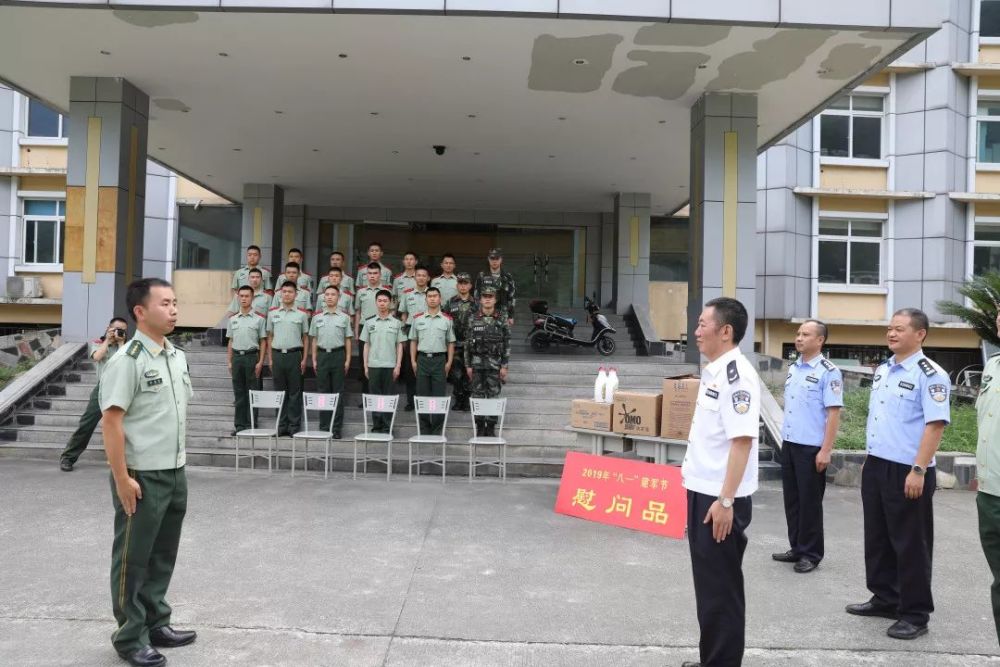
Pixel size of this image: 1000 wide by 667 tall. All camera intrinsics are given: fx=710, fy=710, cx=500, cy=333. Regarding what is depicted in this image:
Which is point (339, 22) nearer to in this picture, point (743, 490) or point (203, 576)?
point (203, 576)

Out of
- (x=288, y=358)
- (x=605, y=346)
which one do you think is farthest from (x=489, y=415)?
(x=605, y=346)

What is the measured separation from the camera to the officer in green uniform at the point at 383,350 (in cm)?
804

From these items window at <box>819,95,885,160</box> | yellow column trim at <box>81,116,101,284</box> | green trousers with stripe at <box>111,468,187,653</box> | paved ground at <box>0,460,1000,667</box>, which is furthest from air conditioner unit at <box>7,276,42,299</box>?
window at <box>819,95,885,160</box>

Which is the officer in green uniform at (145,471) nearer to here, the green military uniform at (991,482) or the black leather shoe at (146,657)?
the black leather shoe at (146,657)

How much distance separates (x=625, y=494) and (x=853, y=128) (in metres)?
15.9

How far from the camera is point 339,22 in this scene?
800 centimetres

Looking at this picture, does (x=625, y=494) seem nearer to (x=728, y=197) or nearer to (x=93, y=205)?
(x=728, y=197)

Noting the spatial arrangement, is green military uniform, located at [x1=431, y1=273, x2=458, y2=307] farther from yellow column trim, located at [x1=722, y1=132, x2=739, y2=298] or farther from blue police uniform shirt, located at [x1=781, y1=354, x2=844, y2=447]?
blue police uniform shirt, located at [x1=781, y1=354, x2=844, y2=447]

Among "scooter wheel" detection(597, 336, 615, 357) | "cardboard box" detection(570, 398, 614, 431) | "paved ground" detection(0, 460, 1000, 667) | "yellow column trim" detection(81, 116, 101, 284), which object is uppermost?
"yellow column trim" detection(81, 116, 101, 284)

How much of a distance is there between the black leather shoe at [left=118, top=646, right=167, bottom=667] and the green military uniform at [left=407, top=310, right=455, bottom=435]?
16.5 ft

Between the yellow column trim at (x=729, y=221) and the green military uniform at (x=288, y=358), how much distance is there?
583 cm

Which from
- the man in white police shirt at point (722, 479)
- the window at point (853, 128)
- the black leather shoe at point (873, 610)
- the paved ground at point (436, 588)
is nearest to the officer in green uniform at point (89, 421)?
the paved ground at point (436, 588)

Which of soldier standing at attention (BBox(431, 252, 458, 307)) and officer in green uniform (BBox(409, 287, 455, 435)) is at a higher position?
soldier standing at attention (BBox(431, 252, 458, 307))

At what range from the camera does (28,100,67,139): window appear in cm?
1791
